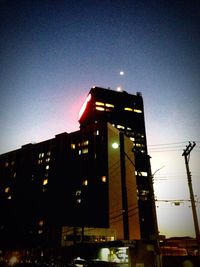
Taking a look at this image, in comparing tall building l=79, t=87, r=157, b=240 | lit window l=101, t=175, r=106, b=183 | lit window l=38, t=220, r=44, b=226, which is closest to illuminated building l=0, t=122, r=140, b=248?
lit window l=101, t=175, r=106, b=183

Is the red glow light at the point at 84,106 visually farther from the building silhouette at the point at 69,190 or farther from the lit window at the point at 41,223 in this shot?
the lit window at the point at 41,223

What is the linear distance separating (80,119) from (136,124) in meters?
32.1

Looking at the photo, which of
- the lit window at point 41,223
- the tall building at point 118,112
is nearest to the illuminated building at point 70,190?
the lit window at point 41,223

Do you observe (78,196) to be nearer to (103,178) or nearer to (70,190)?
(70,190)

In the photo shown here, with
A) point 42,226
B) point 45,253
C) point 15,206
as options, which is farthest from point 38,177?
point 45,253

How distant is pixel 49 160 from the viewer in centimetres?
8488

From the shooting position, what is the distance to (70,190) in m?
74.6

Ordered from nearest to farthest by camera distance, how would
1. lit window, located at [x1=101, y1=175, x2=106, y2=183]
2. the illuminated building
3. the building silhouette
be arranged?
the building silhouette, the illuminated building, lit window, located at [x1=101, y1=175, x2=106, y2=183]

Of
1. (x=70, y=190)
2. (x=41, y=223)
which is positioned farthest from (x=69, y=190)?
(x=41, y=223)

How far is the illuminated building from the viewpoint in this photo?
6869 cm

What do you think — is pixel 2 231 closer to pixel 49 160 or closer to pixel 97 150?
pixel 49 160

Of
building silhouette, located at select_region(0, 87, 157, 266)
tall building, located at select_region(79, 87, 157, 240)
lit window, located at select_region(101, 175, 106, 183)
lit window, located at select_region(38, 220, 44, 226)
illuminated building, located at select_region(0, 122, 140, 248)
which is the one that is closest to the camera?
building silhouette, located at select_region(0, 87, 157, 266)

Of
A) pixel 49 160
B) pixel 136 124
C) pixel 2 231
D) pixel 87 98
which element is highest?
pixel 87 98

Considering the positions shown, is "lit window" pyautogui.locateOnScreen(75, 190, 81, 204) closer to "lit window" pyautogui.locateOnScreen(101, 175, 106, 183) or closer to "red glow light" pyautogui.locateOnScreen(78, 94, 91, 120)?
"lit window" pyautogui.locateOnScreen(101, 175, 106, 183)
